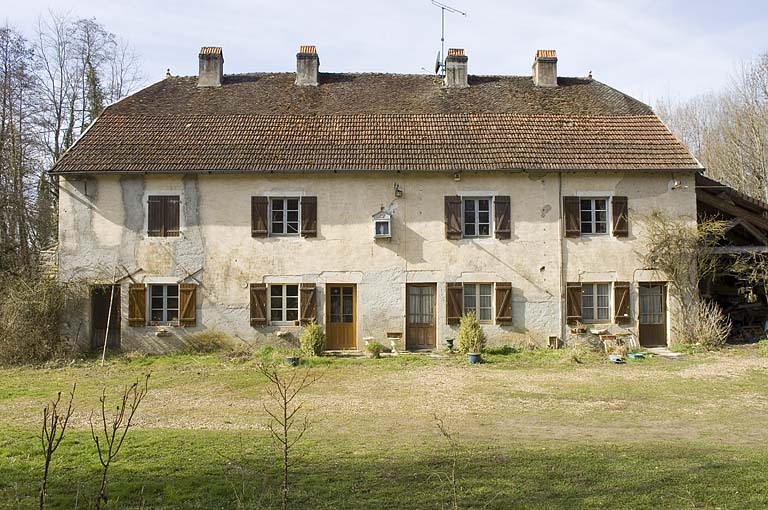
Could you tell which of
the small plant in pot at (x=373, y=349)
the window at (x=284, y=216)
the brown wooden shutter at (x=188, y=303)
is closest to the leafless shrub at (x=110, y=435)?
the brown wooden shutter at (x=188, y=303)

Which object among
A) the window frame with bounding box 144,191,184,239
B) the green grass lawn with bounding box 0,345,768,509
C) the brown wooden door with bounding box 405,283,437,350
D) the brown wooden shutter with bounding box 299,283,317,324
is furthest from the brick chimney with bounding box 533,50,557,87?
the window frame with bounding box 144,191,184,239

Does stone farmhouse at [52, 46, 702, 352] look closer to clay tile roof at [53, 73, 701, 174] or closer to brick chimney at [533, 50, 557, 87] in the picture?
clay tile roof at [53, 73, 701, 174]

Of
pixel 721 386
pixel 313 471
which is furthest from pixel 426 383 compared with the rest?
pixel 313 471

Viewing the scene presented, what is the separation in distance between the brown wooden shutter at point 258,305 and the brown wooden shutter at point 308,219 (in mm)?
1842

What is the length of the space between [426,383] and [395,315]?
4340 mm

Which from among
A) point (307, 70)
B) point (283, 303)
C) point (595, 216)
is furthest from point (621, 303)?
point (307, 70)

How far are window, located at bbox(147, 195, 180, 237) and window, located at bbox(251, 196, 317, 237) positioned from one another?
2054mm

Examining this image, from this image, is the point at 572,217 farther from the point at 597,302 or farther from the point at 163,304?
the point at 163,304

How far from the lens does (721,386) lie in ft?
38.3

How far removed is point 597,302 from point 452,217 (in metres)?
4.56

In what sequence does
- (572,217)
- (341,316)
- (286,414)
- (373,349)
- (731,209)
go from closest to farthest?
(286,414) < (373,349) < (341,316) < (572,217) < (731,209)

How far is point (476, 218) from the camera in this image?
17.0 metres

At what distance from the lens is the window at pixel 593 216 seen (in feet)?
56.1

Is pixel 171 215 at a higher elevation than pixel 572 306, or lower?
higher
